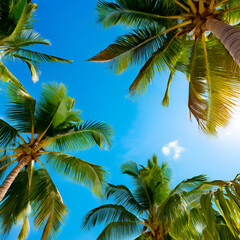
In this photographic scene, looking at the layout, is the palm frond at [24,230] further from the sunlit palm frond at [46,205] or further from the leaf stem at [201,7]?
the leaf stem at [201,7]

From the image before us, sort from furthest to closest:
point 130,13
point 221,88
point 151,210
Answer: point 151,210, point 130,13, point 221,88

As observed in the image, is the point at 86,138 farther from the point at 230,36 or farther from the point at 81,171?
the point at 230,36

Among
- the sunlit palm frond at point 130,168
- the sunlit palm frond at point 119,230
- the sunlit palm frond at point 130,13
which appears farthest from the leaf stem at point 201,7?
the sunlit palm frond at point 119,230

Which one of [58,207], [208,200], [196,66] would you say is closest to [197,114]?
[196,66]

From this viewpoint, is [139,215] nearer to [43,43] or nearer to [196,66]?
[196,66]

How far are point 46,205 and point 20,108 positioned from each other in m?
3.38

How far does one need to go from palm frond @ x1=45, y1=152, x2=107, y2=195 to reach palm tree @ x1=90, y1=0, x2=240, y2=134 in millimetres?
3121

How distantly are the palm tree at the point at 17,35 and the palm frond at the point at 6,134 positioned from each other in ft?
4.96

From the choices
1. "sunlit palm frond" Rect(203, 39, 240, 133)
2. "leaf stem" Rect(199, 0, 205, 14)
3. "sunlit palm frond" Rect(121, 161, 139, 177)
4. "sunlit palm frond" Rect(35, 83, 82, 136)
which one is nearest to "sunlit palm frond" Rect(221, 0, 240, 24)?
"sunlit palm frond" Rect(203, 39, 240, 133)

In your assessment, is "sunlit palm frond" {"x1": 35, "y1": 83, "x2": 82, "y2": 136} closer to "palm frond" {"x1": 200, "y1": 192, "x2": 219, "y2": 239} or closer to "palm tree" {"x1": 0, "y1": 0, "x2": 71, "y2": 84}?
"palm tree" {"x1": 0, "y1": 0, "x2": 71, "y2": 84}

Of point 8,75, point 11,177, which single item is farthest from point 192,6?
point 11,177

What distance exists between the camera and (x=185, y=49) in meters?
7.82

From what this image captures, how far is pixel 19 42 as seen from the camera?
25.4 ft

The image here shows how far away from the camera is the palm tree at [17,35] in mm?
7127
